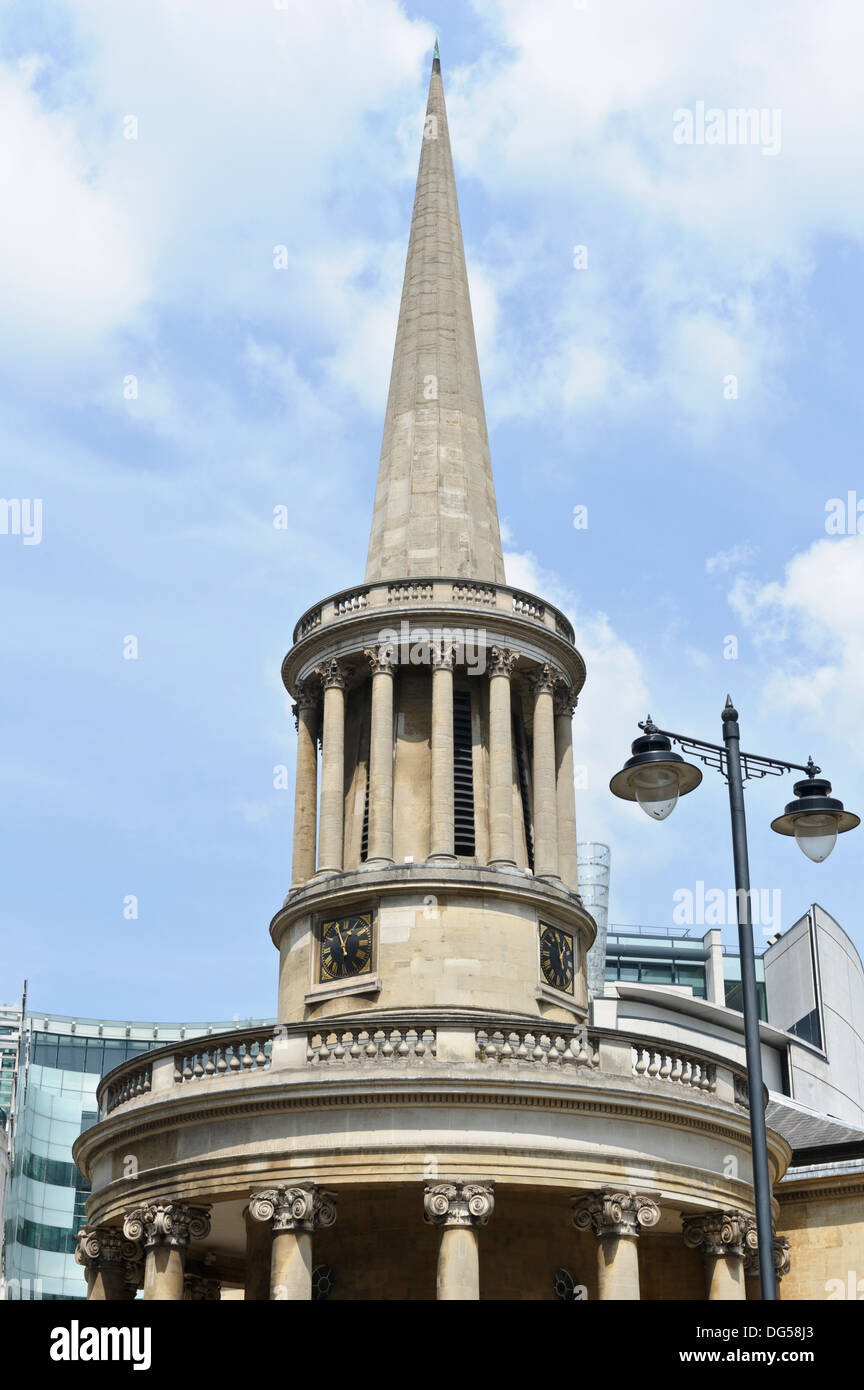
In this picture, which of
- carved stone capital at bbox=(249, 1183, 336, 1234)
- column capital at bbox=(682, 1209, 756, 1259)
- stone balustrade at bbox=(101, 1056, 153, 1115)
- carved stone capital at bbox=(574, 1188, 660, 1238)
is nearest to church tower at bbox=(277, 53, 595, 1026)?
stone balustrade at bbox=(101, 1056, 153, 1115)

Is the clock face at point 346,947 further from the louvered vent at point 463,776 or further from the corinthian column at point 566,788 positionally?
the corinthian column at point 566,788

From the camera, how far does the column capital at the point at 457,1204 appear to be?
2988 centimetres

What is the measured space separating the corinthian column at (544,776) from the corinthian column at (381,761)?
3652 millimetres

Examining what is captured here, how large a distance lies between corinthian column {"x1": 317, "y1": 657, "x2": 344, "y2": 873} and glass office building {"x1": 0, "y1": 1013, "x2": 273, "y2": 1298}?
64.8m

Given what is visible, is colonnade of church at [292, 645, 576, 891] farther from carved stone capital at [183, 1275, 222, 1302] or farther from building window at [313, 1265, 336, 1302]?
carved stone capital at [183, 1275, 222, 1302]

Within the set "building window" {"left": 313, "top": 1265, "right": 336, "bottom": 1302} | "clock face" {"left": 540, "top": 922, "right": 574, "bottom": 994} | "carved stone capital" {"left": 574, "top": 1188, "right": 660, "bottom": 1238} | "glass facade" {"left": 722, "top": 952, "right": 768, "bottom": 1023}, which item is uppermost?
"glass facade" {"left": 722, "top": 952, "right": 768, "bottom": 1023}

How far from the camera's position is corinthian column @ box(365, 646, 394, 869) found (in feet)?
127

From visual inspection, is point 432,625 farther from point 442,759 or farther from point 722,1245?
point 722,1245

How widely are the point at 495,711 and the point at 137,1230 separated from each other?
14.5 metres

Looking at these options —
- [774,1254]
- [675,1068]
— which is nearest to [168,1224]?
[675,1068]

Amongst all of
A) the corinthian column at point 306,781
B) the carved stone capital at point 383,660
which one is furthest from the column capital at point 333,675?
the carved stone capital at point 383,660
